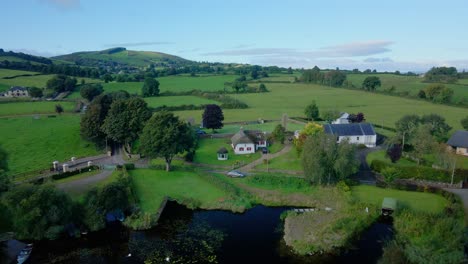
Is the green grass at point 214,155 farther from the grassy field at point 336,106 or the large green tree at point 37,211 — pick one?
the large green tree at point 37,211

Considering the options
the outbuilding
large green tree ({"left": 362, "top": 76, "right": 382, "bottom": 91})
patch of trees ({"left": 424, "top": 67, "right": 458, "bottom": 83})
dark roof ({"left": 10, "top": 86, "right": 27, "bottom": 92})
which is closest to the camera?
the outbuilding

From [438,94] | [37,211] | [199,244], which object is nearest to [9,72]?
[37,211]

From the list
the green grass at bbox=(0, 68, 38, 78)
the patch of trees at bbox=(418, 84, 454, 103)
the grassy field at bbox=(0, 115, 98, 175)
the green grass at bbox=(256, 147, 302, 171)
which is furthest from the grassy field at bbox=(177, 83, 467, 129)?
the green grass at bbox=(0, 68, 38, 78)

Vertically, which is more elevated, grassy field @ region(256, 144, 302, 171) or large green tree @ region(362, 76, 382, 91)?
large green tree @ region(362, 76, 382, 91)

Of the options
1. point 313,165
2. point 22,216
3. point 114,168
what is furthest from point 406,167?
point 22,216

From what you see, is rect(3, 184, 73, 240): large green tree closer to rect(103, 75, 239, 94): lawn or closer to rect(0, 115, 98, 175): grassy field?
rect(0, 115, 98, 175): grassy field

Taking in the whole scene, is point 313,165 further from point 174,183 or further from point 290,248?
point 174,183

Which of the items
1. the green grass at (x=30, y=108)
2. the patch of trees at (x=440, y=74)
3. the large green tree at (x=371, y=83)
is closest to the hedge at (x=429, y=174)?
the green grass at (x=30, y=108)
